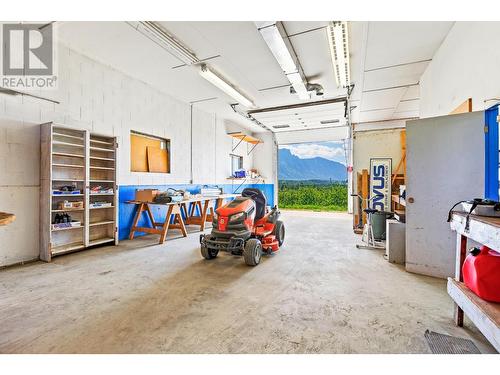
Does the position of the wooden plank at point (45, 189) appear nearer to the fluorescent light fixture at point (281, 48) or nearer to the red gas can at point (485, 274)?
the fluorescent light fixture at point (281, 48)

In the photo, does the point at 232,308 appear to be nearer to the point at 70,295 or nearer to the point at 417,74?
the point at 70,295

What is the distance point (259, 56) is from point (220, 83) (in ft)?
3.33

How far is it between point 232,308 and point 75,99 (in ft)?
12.7

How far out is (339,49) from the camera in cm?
325

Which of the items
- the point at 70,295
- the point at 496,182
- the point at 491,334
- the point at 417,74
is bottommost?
the point at 70,295

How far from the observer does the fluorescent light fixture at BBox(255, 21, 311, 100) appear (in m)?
2.70

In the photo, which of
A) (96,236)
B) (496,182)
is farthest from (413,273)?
(96,236)

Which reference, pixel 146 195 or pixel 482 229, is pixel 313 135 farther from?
pixel 482 229

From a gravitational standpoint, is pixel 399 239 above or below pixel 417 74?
below

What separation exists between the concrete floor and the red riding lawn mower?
188 millimetres

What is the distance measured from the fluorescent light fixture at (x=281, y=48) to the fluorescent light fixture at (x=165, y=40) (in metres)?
1.21

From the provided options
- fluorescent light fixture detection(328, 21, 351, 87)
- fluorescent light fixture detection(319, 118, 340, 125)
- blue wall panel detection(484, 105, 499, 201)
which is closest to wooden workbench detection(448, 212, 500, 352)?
blue wall panel detection(484, 105, 499, 201)

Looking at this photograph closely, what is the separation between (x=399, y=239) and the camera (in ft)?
9.93
